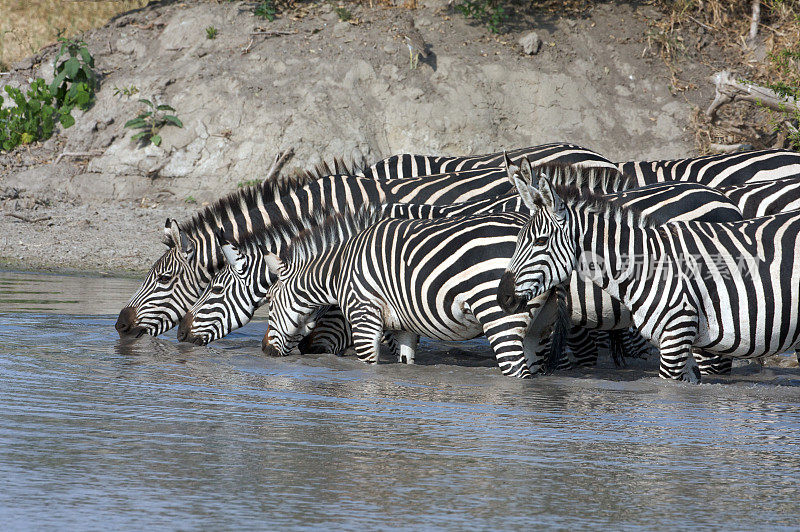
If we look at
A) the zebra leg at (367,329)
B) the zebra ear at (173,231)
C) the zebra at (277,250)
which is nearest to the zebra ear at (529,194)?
the zebra at (277,250)

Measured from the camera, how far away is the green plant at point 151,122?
55.3ft

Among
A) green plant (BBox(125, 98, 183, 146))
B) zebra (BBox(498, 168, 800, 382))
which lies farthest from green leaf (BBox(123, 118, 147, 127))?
zebra (BBox(498, 168, 800, 382))

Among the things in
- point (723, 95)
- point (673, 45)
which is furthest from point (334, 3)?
point (723, 95)

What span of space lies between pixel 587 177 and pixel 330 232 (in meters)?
2.17

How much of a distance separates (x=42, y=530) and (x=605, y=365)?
6.20 meters

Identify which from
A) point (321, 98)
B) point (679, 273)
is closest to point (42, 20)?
point (321, 98)

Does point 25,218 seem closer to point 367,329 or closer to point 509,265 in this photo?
point 367,329

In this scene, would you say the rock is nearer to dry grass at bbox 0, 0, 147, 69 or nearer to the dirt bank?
the dirt bank

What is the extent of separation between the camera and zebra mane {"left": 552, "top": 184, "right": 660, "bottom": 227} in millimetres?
7340

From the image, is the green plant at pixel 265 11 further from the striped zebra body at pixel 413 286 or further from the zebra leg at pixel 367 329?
the zebra leg at pixel 367 329

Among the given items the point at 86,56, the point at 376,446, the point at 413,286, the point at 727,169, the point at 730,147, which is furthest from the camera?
the point at 86,56

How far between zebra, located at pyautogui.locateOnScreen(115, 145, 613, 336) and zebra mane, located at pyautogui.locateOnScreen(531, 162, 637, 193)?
101 cm

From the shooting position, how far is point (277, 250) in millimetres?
9156

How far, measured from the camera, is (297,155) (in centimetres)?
1667
